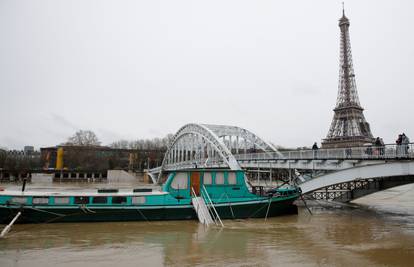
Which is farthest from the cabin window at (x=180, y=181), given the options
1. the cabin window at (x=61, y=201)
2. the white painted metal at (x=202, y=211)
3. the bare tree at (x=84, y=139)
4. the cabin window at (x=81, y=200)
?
the bare tree at (x=84, y=139)

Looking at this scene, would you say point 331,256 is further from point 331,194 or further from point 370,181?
point 331,194

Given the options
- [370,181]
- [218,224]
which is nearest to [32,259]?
[218,224]

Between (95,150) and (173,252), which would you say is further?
(95,150)

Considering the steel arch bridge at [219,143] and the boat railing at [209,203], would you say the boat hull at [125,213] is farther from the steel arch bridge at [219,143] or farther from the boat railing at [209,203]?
the steel arch bridge at [219,143]

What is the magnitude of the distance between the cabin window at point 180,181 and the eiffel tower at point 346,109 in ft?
209

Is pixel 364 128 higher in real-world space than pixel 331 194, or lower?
higher

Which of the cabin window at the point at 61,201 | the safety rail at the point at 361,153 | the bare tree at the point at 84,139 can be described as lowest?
the cabin window at the point at 61,201

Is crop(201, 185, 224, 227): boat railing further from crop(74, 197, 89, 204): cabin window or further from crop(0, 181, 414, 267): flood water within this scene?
crop(74, 197, 89, 204): cabin window

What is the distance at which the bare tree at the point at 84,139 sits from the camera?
4679 inches

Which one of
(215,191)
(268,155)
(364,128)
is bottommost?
(215,191)

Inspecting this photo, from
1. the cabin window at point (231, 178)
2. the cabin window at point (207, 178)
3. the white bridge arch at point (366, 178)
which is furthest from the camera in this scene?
the cabin window at point (231, 178)

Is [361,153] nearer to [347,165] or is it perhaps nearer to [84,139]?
[347,165]

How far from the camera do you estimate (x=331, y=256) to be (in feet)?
40.1

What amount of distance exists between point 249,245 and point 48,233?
977 cm
